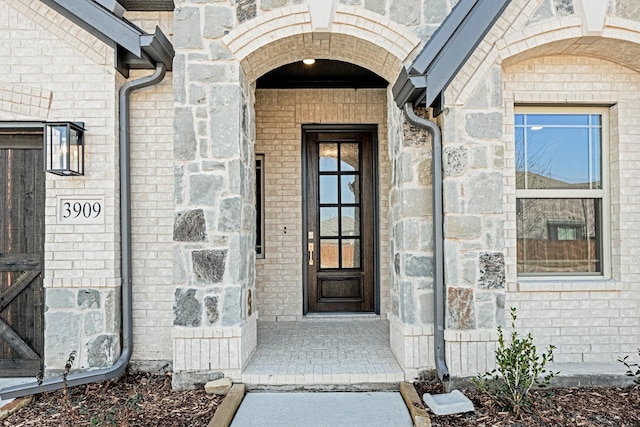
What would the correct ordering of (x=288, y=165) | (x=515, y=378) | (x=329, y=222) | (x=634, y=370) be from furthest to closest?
(x=329, y=222) → (x=288, y=165) → (x=634, y=370) → (x=515, y=378)

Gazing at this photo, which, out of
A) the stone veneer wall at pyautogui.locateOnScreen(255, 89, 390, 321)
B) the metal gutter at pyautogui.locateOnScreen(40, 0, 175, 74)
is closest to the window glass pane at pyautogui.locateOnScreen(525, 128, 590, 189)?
the stone veneer wall at pyautogui.locateOnScreen(255, 89, 390, 321)

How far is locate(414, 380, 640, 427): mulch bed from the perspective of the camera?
303cm

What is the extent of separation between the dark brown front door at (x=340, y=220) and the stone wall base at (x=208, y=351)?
7.39 ft

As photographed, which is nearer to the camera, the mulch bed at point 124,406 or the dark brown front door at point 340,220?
the mulch bed at point 124,406

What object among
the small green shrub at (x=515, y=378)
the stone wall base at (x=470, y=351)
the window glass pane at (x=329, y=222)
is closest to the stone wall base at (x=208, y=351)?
the stone wall base at (x=470, y=351)

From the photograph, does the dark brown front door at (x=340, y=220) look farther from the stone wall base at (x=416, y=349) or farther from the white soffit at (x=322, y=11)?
the white soffit at (x=322, y=11)

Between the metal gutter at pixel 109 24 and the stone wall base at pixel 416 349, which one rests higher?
the metal gutter at pixel 109 24

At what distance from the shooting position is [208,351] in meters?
3.59

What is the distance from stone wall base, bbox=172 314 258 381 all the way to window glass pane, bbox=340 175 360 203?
2738 millimetres

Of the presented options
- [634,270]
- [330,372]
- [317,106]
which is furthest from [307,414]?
[317,106]

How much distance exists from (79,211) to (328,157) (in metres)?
3.13

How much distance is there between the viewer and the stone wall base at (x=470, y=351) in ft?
11.5

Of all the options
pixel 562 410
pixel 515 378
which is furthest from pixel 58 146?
pixel 562 410

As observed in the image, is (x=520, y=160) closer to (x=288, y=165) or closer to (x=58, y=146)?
(x=288, y=165)
